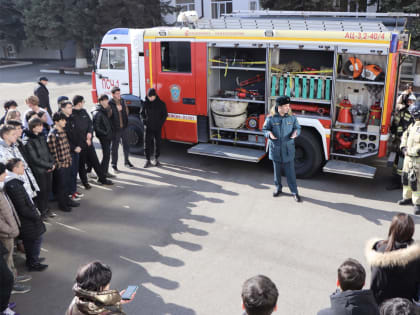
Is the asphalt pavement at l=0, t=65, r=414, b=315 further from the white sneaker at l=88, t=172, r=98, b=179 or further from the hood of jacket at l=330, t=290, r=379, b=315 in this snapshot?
the hood of jacket at l=330, t=290, r=379, b=315

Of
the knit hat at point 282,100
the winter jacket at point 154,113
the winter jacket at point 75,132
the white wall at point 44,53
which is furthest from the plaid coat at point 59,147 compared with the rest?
the white wall at point 44,53

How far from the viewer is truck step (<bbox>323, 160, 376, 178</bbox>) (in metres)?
8.01

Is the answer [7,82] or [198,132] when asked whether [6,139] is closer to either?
[198,132]

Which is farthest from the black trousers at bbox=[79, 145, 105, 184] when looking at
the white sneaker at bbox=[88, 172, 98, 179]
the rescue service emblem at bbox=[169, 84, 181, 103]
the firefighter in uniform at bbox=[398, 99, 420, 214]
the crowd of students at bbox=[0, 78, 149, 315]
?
the firefighter in uniform at bbox=[398, 99, 420, 214]

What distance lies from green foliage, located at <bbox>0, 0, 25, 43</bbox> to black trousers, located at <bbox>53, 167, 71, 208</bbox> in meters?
25.4

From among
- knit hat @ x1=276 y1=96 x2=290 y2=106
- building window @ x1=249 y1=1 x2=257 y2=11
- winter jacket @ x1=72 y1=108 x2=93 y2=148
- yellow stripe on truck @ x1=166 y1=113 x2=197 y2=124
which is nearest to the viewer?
knit hat @ x1=276 y1=96 x2=290 y2=106

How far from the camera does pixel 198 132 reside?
32.3 ft

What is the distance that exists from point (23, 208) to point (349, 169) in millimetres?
5798

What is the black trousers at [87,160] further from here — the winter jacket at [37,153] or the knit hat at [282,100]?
the knit hat at [282,100]

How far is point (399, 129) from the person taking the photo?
830 centimetres

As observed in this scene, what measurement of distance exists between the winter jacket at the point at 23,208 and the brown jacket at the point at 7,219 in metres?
0.09

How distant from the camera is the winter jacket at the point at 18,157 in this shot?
5922 millimetres

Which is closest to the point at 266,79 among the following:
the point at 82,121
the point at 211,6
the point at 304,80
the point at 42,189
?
the point at 304,80

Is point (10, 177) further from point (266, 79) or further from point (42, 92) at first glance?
point (42, 92)
